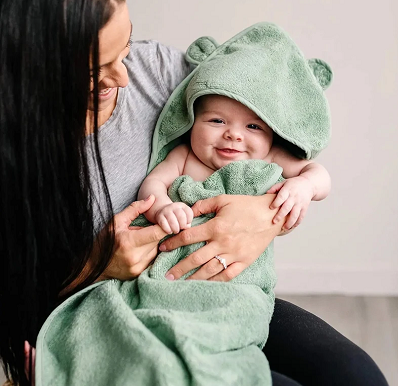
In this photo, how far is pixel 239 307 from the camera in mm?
922

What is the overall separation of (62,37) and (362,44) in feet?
4.33

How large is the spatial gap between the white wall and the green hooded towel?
0.62 m

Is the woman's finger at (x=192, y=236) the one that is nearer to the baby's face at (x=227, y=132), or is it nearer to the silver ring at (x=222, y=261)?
the silver ring at (x=222, y=261)

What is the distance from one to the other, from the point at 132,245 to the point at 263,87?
0.42 metres

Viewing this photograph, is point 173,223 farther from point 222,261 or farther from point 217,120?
point 217,120

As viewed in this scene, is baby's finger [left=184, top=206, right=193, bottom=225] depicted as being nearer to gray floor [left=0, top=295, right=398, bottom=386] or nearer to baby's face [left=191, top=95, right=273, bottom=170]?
baby's face [left=191, top=95, right=273, bottom=170]

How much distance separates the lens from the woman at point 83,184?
775 mm

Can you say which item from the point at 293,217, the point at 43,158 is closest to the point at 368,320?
the point at 293,217

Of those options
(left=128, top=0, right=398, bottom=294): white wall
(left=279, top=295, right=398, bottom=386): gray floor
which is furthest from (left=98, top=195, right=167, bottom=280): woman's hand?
(left=279, top=295, right=398, bottom=386): gray floor

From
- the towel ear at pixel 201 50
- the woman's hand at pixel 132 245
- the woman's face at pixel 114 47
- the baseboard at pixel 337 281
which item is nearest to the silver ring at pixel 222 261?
the woman's hand at pixel 132 245

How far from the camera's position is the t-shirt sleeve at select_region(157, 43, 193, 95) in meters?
1.20

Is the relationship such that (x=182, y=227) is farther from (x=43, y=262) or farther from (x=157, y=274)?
(x=43, y=262)

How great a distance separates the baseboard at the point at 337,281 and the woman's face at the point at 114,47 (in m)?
1.47

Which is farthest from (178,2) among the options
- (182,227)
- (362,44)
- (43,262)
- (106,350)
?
(106,350)
